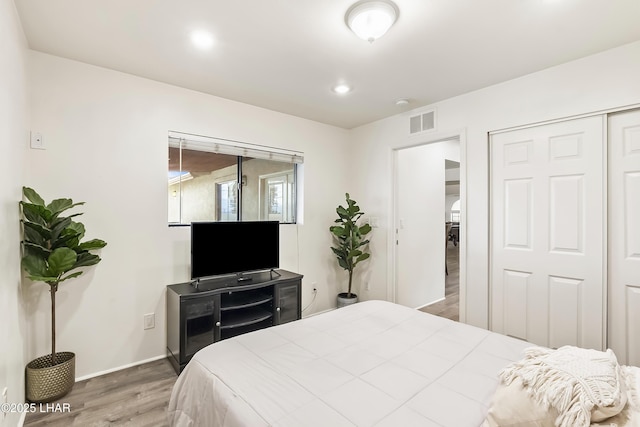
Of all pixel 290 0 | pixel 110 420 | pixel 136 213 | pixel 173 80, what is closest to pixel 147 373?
pixel 110 420

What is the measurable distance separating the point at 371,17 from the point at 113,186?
2346 millimetres

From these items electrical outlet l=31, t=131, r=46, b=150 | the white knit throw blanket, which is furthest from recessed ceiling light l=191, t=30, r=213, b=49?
the white knit throw blanket

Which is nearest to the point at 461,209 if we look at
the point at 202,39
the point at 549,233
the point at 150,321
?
the point at 549,233

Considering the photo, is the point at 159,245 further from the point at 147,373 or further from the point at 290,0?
the point at 290,0

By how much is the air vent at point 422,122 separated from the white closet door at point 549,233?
672 mm

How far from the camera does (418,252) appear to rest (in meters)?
4.20

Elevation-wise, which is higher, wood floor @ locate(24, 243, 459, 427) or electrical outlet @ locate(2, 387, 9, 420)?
electrical outlet @ locate(2, 387, 9, 420)

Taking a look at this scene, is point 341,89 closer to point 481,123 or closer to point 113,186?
point 481,123

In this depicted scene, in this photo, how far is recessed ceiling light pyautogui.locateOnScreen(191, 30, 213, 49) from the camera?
201cm

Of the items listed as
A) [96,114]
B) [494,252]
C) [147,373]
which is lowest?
[147,373]

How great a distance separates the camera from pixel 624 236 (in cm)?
221

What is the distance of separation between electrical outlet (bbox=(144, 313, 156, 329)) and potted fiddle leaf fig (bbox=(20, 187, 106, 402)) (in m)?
0.57

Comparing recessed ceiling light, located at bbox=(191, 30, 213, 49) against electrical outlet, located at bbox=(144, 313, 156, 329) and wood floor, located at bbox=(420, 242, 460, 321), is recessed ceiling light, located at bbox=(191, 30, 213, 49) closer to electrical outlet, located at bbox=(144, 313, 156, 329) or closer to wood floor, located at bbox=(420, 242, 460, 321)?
electrical outlet, located at bbox=(144, 313, 156, 329)

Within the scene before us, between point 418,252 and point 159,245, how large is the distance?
3.20 m
